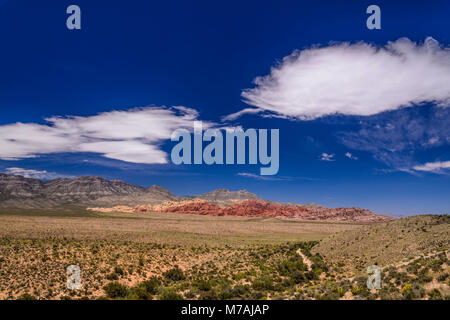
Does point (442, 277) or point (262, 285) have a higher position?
point (442, 277)

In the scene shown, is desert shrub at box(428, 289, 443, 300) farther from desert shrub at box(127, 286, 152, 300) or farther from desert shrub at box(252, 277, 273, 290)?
desert shrub at box(127, 286, 152, 300)

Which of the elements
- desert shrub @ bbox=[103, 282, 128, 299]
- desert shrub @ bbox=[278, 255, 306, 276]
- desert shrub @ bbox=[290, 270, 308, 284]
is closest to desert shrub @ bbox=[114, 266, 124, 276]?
desert shrub @ bbox=[103, 282, 128, 299]

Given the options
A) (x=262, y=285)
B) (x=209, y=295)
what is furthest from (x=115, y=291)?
(x=262, y=285)

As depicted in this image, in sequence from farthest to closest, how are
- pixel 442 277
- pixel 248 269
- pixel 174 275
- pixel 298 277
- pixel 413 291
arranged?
pixel 248 269, pixel 174 275, pixel 298 277, pixel 442 277, pixel 413 291


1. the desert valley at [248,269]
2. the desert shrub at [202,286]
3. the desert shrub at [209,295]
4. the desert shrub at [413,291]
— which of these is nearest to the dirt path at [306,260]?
the desert valley at [248,269]

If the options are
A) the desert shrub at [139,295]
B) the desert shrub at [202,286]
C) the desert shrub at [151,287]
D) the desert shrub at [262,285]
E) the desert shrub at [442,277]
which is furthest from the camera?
the desert shrub at [262,285]

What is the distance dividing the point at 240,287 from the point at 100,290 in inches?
472

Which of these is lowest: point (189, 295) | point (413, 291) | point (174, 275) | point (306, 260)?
point (306, 260)

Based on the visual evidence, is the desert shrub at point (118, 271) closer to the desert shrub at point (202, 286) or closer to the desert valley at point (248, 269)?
the desert valley at point (248, 269)

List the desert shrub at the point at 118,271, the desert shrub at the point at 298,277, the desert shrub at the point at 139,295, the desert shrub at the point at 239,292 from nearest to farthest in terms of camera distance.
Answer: the desert shrub at the point at 139,295, the desert shrub at the point at 239,292, the desert shrub at the point at 298,277, the desert shrub at the point at 118,271

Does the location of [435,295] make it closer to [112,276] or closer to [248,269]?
[248,269]

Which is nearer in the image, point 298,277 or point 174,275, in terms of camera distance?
point 298,277

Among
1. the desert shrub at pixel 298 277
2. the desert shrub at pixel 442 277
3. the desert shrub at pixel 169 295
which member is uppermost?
the desert shrub at pixel 442 277
